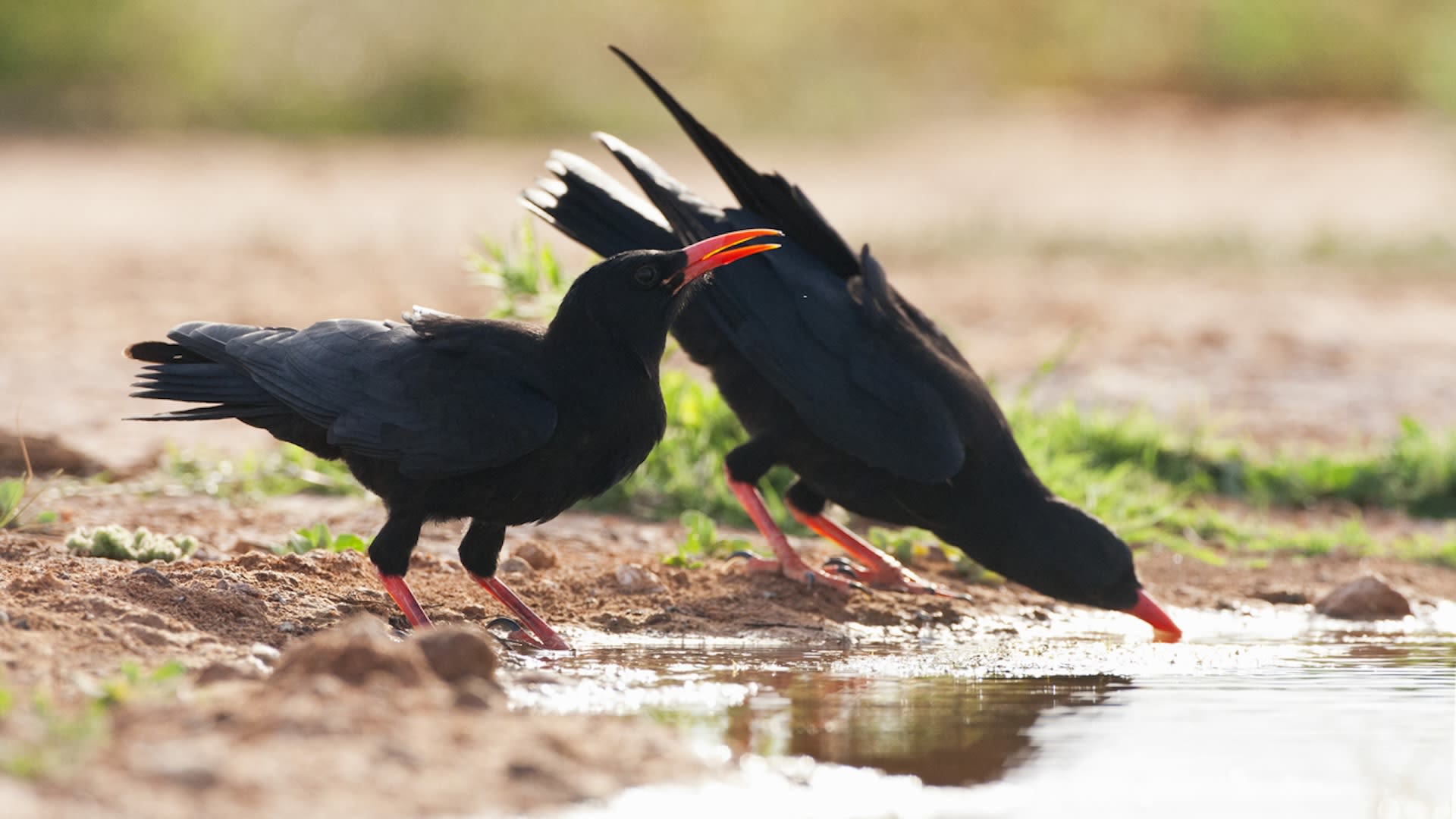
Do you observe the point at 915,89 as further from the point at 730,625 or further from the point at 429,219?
the point at 730,625

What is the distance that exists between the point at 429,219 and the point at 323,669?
1225cm

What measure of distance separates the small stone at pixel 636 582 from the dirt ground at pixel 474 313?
0.03 meters

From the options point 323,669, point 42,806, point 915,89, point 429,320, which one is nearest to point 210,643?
point 323,669

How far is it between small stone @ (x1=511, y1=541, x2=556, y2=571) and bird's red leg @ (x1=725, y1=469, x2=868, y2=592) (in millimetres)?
635

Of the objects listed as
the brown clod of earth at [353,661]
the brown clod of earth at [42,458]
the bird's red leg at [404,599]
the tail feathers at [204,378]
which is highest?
the tail feathers at [204,378]

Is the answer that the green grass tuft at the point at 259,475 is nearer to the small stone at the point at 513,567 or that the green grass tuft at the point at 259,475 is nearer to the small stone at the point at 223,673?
the small stone at the point at 513,567

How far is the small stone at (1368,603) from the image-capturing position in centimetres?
602

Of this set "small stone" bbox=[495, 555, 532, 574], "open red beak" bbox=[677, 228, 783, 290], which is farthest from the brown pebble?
"small stone" bbox=[495, 555, 532, 574]

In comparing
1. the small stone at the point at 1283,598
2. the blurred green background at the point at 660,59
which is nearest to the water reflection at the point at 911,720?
the small stone at the point at 1283,598

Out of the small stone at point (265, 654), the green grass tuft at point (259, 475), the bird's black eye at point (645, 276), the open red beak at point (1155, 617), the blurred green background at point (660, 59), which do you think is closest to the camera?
the small stone at point (265, 654)

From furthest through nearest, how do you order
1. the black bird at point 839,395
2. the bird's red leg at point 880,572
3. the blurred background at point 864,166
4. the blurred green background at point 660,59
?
the blurred green background at point 660,59 < the blurred background at point 864,166 < the bird's red leg at point 880,572 < the black bird at point 839,395

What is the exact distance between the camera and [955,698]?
446 centimetres

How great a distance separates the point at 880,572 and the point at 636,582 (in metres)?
0.85

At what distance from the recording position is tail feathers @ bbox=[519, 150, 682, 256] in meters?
6.21
